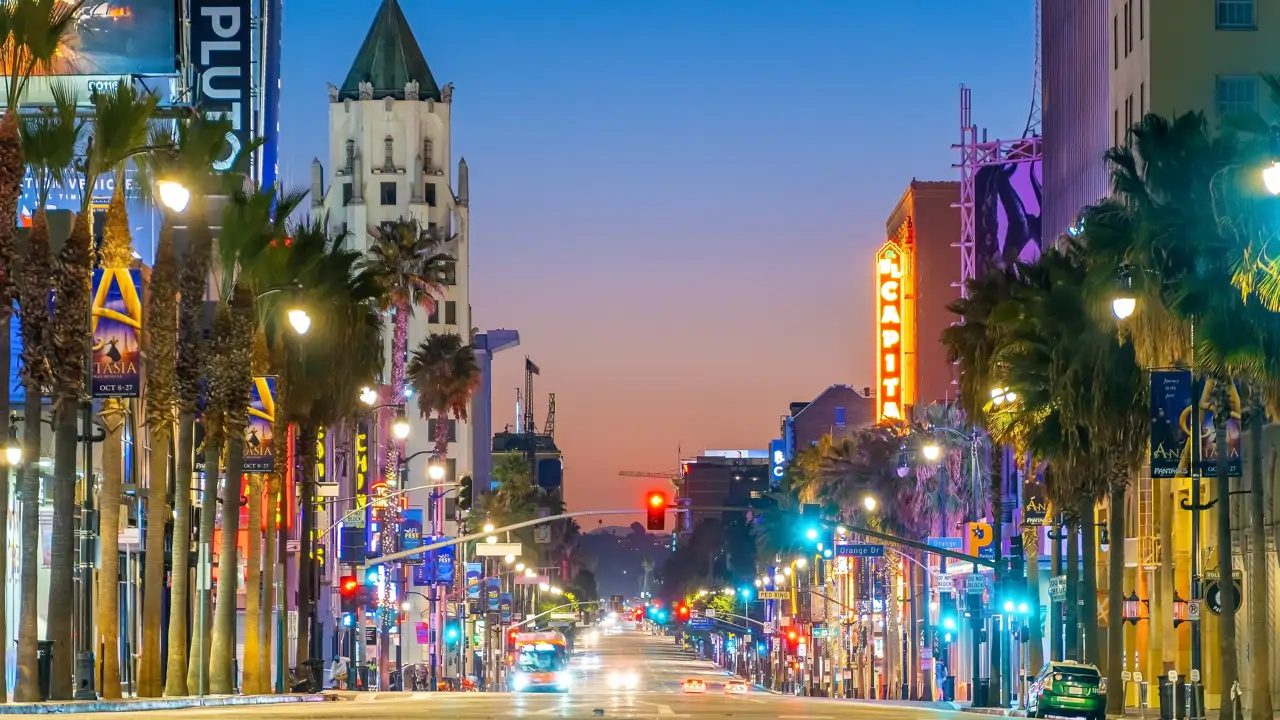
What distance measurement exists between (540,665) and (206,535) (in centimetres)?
5208

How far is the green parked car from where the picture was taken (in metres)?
48.2

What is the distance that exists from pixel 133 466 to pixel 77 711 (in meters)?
24.3

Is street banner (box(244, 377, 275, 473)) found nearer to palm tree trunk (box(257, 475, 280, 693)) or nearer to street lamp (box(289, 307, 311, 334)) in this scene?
palm tree trunk (box(257, 475, 280, 693))

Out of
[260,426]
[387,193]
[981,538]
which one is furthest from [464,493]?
[387,193]

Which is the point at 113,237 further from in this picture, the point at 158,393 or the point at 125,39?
the point at 125,39

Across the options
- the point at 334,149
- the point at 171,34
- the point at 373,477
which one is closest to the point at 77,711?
the point at 171,34

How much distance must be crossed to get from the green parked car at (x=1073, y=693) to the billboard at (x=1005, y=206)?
8680 cm

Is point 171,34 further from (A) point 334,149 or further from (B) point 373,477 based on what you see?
(A) point 334,149

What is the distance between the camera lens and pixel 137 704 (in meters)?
41.1

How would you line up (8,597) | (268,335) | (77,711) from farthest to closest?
(268,335), (8,597), (77,711)

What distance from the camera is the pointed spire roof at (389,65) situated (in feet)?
529

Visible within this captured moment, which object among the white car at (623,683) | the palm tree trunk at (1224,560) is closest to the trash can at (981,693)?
the palm tree trunk at (1224,560)

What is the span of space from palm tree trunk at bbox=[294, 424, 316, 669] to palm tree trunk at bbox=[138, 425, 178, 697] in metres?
12.7

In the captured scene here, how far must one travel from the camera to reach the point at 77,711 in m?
37.3
